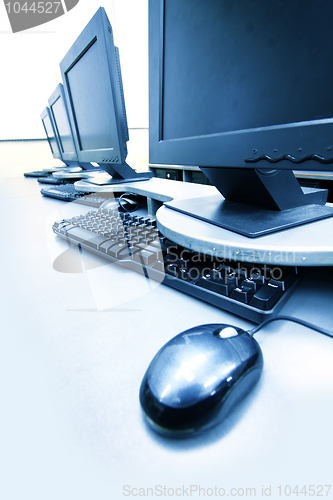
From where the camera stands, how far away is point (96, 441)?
0.16 m

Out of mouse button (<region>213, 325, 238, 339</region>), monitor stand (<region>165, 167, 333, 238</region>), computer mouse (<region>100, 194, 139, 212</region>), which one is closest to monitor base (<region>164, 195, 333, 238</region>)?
monitor stand (<region>165, 167, 333, 238</region>)

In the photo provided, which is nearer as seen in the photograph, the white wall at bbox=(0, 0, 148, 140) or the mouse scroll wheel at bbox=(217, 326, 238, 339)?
the mouse scroll wheel at bbox=(217, 326, 238, 339)

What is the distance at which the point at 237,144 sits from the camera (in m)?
0.31

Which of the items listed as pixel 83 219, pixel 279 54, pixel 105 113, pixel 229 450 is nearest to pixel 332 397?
pixel 229 450

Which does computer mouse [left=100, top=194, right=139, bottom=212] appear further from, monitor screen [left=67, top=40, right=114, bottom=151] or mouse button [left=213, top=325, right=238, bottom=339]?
mouse button [left=213, top=325, right=238, bottom=339]

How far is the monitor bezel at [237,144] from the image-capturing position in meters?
0.24

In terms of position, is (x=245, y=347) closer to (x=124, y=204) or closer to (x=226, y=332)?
(x=226, y=332)

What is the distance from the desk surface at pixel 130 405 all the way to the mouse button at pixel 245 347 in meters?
0.03

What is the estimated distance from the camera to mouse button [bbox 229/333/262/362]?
192 mm

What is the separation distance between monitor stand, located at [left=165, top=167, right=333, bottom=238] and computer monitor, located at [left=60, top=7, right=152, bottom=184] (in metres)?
0.40

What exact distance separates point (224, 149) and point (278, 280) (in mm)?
181

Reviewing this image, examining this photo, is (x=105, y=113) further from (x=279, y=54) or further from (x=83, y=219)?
(x=279, y=54)

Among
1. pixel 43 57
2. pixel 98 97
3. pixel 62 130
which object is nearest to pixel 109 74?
pixel 98 97

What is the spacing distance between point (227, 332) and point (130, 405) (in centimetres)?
10
